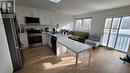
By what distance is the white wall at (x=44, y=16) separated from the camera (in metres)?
3.87

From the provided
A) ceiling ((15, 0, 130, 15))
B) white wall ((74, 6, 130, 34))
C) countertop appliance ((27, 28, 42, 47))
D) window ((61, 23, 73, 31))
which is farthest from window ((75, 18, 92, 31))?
countertop appliance ((27, 28, 42, 47))

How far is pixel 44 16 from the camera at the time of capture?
183 inches

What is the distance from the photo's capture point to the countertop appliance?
397 centimetres

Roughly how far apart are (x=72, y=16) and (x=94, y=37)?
3.05 metres

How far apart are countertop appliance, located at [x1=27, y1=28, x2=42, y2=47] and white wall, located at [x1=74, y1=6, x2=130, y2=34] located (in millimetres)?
3776

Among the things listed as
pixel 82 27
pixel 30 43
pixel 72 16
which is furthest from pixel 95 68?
pixel 72 16

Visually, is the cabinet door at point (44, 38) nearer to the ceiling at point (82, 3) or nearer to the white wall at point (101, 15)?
the ceiling at point (82, 3)

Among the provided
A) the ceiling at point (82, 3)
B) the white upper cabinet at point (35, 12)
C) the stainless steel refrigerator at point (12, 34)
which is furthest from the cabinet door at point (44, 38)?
the stainless steel refrigerator at point (12, 34)

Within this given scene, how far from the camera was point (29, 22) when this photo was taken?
13.2ft

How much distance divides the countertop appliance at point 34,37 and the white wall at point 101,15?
3.78m

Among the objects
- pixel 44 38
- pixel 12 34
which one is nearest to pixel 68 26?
pixel 44 38

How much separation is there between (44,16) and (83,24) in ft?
10.9

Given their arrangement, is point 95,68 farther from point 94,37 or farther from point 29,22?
point 29,22

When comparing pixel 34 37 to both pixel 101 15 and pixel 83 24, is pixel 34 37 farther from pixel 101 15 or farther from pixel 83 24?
pixel 101 15
